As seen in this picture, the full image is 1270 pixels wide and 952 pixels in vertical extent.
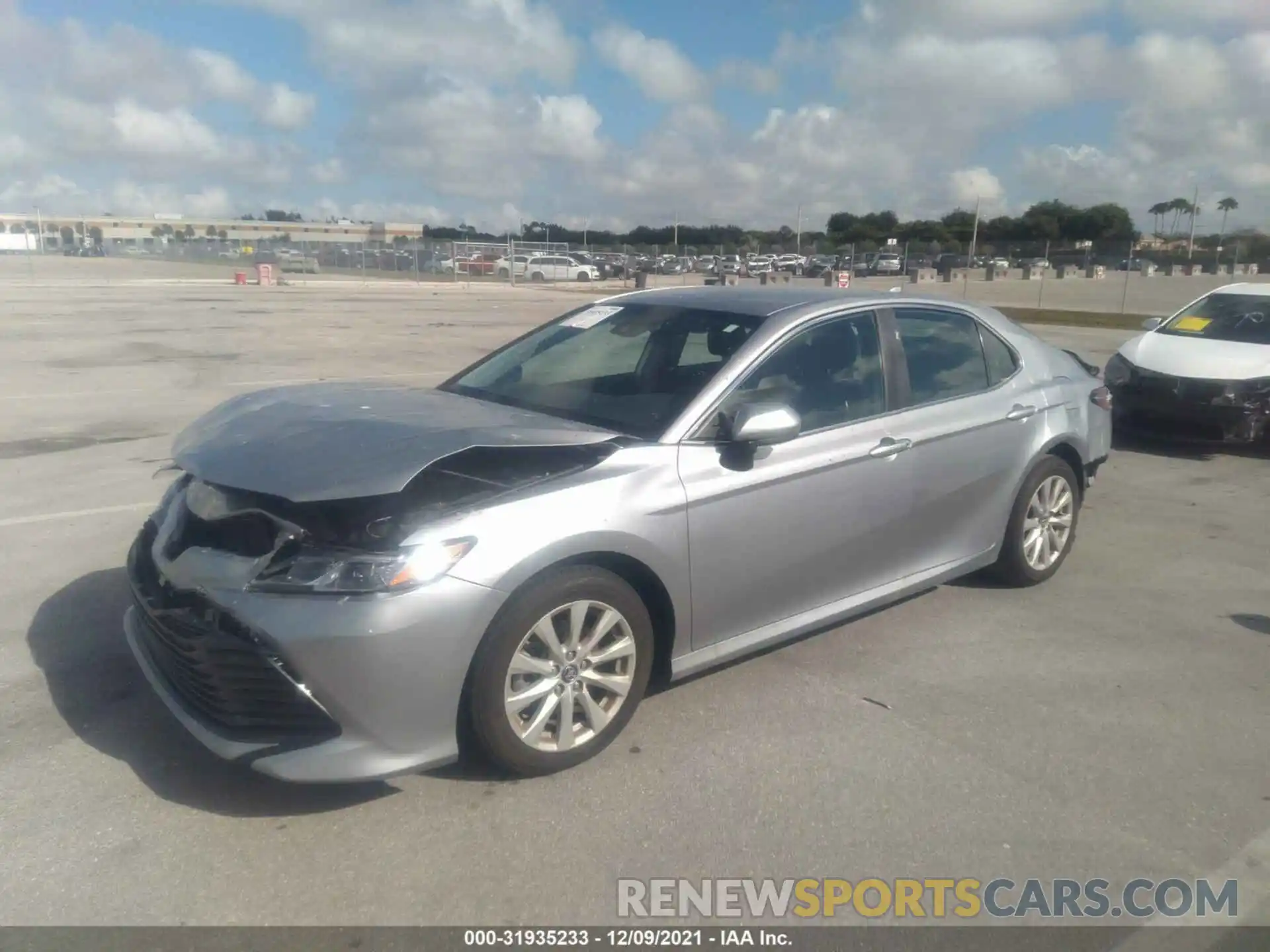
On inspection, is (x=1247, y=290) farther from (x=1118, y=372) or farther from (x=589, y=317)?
(x=589, y=317)

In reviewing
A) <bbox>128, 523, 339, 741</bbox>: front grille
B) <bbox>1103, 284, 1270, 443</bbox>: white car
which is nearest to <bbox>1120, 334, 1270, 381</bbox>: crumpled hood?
<bbox>1103, 284, 1270, 443</bbox>: white car

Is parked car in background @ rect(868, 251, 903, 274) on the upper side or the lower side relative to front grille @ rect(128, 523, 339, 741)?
upper

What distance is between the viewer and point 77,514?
22.1 feet

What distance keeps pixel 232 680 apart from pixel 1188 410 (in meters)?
8.47

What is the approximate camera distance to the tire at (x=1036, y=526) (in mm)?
5457

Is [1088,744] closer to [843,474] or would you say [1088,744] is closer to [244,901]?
[843,474]

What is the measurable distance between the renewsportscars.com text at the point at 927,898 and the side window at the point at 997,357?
2826 millimetres

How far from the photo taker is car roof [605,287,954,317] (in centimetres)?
477

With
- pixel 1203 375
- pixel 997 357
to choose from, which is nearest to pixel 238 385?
pixel 997 357

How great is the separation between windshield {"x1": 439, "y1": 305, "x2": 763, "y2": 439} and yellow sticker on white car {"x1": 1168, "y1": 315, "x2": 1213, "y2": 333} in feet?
24.6

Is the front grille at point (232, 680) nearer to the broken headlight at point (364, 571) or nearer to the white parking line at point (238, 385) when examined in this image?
the broken headlight at point (364, 571)

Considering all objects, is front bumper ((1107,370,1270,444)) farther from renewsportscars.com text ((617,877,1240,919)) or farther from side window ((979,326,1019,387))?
renewsportscars.com text ((617,877,1240,919))

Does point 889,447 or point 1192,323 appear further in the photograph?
point 1192,323

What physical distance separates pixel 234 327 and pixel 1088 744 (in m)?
19.9
